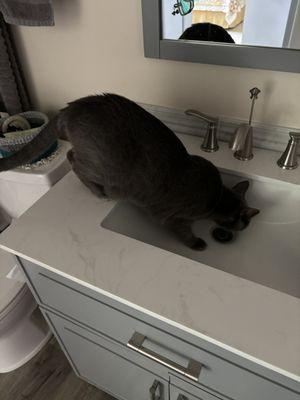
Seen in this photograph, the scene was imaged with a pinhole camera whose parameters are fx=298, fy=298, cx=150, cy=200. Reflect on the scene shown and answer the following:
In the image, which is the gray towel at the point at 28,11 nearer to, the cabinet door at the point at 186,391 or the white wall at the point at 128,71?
the white wall at the point at 128,71

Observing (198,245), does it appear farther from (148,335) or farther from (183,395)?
(183,395)

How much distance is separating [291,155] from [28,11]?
0.79 metres

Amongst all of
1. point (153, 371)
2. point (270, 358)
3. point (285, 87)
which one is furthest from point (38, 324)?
point (285, 87)

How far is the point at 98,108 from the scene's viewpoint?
2.37 feet

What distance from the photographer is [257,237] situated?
83 cm

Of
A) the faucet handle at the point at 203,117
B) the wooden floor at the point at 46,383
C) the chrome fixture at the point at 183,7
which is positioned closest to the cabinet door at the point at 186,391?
the wooden floor at the point at 46,383

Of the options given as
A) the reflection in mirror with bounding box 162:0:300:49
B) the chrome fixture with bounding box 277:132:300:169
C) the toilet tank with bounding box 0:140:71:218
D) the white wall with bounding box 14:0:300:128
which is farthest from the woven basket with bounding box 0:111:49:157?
the chrome fixture with bounding box 277:132:300:169

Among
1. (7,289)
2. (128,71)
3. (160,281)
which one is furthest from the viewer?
(7,289)

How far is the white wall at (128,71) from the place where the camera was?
2.64 feet

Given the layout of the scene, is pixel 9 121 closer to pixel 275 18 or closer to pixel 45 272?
pixel 45 272

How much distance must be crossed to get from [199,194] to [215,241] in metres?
0.16

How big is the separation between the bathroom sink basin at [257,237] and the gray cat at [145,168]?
4 cm

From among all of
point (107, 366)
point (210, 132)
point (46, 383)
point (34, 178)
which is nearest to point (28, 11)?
point (34, 178)

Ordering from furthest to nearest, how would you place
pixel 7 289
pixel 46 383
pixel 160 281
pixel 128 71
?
pixel 46 383 → pixel 7 289 → pixel 128 71 → pixel 160 281
